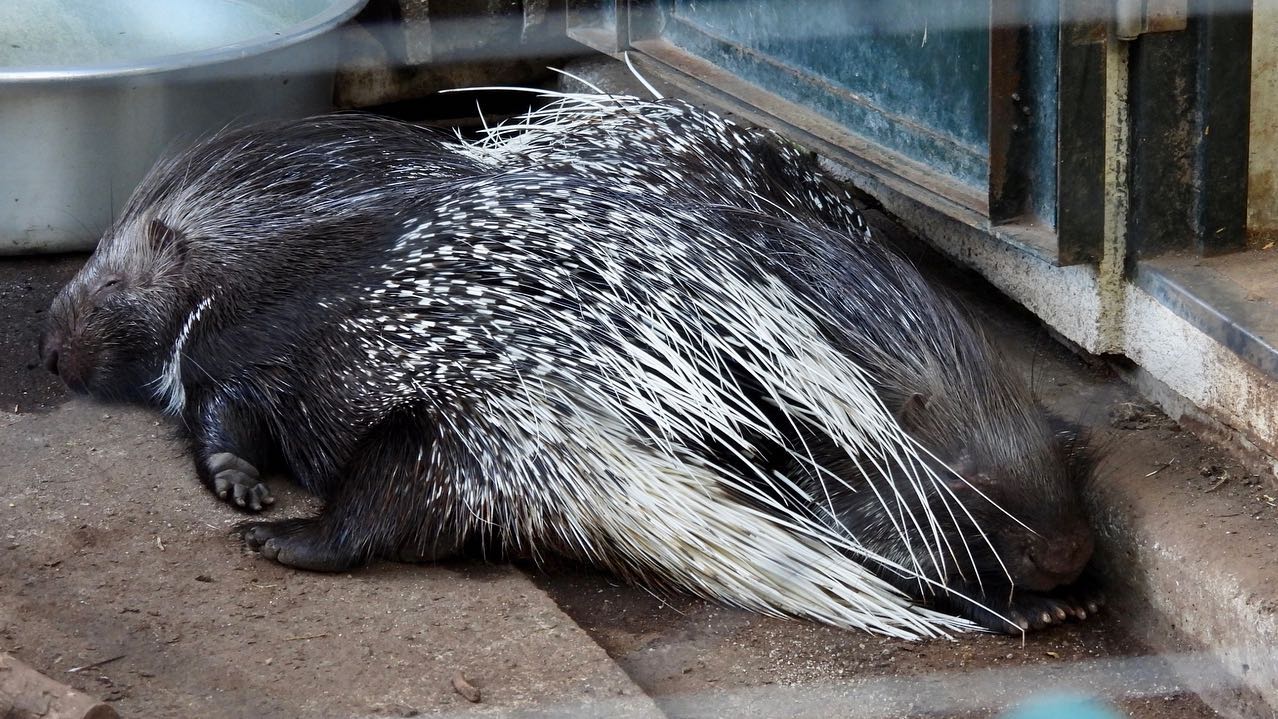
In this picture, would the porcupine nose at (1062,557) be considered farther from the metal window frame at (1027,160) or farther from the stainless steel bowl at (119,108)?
the stainless steel bowl at (119,108)

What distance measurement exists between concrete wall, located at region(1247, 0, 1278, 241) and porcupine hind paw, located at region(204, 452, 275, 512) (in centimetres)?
157

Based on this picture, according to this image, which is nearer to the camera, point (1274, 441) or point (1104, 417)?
point (1274, 441)

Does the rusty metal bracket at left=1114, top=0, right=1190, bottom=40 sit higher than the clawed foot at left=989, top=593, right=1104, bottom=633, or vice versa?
the rusty metal bracket at left=1114, top=0, right=1190, bottom=40

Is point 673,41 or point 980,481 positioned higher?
point 673,41

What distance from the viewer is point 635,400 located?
212 centimetres

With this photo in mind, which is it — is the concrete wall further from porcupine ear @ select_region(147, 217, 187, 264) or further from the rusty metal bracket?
porcupine ear @ select_region(147, 217, 187, 264)

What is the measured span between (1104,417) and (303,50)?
1.83 m

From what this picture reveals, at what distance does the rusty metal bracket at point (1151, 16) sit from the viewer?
205cm

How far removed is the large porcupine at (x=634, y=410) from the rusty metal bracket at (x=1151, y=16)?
46 centimetres

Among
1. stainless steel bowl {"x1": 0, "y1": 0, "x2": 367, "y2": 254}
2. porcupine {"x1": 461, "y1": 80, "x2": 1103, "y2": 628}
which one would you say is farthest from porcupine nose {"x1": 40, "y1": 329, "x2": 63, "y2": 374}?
porcupine {"x1": 461, "y1": 80, "x2": 1103, "y2": 628}

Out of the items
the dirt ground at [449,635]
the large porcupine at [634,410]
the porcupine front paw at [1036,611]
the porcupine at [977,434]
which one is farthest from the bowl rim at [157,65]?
the porcupine front paw at [1036,611]

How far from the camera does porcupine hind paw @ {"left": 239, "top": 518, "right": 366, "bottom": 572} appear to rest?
2.21 meters

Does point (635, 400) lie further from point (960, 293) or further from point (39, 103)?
point (39, 103)

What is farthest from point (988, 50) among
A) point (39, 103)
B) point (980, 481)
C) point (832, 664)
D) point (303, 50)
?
point (39, 103)
